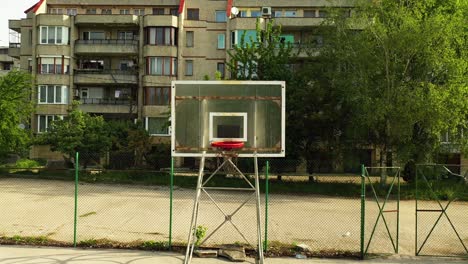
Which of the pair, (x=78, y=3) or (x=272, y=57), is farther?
(x=78, y=3)

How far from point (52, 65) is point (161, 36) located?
35.4ft

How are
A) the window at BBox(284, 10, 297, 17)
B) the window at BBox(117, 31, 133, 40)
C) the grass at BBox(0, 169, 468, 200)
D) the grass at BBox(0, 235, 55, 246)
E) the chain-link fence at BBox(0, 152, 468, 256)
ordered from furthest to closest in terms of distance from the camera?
the window at BBox(284, 10, 297, 17) → the window at BBox(117, 31, 133, 40) → the grass at BBox(0, 169, 468, 200) → the chain-link fence at BBox(0, 152, 468, 256) → the grass at BBox(0, 235, 55, 246)

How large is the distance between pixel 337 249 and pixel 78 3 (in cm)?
4257

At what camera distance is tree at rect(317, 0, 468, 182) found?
21.0 metres

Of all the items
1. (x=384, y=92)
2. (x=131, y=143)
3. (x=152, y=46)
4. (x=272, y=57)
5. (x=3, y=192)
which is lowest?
(x=3, y=192)

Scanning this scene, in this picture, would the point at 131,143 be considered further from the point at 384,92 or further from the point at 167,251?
the point at 167,251

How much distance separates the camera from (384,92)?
73.8ft

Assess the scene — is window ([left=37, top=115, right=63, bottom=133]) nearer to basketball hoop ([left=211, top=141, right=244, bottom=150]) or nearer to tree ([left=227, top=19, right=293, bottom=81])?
tree ([left=227, top=19, right=293, bottom=81])

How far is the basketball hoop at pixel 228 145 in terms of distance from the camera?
9539mm

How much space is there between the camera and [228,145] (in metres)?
9.53

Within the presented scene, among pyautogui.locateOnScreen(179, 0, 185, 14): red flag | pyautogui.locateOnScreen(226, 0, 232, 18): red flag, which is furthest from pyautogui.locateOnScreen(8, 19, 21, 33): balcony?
pyautogui.locateOnScreen(226, 0, 232, 18): red flag

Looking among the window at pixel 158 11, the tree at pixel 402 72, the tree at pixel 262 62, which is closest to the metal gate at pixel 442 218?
the tree at pixel 402 72

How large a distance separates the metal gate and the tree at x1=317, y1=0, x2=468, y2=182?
6.79 feet

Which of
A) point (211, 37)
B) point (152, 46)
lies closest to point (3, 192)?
point (152, 46)
